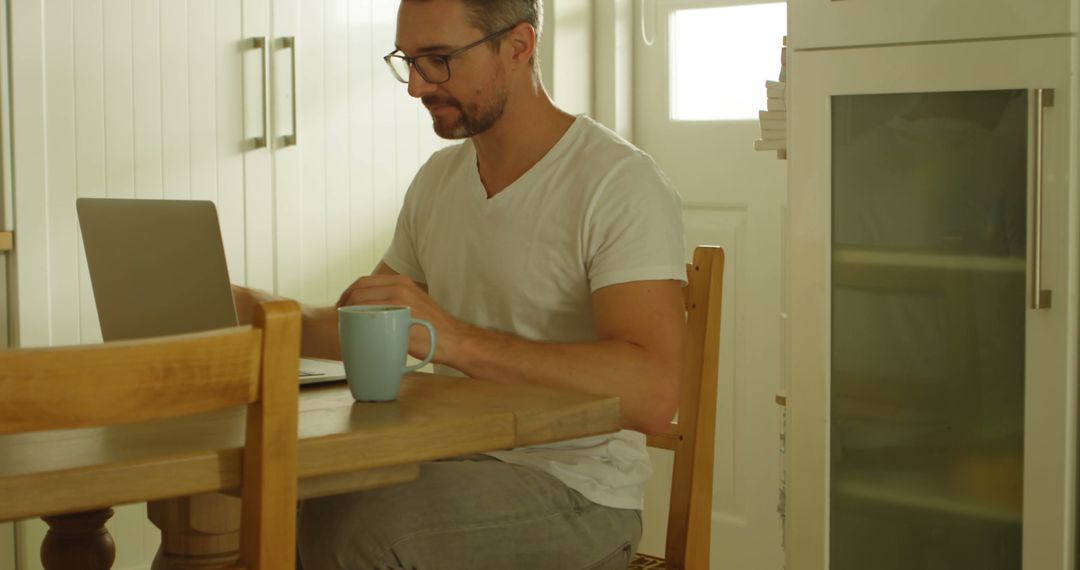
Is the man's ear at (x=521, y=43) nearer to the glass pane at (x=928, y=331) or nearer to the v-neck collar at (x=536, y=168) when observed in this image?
the v-neck collar at (x=536, y=168)

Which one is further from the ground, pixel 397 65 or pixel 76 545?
pixel 397 65

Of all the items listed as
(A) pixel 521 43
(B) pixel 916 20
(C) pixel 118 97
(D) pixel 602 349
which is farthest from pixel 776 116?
(C) pixel 118 97

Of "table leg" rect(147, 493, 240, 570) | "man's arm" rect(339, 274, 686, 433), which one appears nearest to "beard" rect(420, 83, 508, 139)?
"man's arm" rect(339, 274, 686, 433)

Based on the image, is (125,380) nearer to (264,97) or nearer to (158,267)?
(158,267)

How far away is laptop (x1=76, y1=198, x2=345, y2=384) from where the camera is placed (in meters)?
1.41

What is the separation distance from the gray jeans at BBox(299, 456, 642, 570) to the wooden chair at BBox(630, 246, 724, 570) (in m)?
0.13

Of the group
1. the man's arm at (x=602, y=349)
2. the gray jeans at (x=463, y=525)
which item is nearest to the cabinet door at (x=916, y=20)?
the man's arm at (x=602, y=349)

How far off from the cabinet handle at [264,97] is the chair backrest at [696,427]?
128 centimetres

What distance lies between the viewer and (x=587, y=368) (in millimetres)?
1419

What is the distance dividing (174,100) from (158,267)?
3.84ft

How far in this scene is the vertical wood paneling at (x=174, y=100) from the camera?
249 cm

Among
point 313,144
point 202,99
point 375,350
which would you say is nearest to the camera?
point 375,350

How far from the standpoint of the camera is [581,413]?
3.93ft

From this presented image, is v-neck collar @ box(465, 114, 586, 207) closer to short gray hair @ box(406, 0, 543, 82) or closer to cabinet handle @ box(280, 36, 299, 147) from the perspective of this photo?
short gray hair @ box(406, 0, 543, 82)
